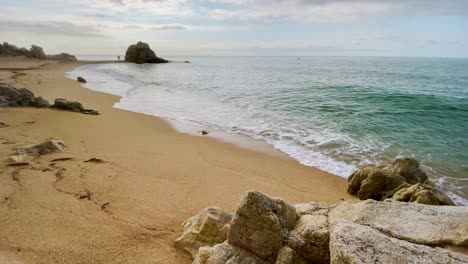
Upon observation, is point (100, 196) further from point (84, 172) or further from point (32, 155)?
point (32, 155)

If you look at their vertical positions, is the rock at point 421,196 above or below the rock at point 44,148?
below

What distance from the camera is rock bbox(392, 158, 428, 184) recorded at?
7.75 m

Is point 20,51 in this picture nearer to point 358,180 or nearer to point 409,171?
point 358,180

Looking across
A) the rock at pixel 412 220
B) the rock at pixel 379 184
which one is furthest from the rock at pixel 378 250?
the rock at pixel 379 184

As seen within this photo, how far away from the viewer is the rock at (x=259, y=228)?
3.61m

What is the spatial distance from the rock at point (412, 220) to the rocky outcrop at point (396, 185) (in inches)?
104

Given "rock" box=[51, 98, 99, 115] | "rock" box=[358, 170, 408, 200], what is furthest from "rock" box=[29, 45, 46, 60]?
"rock" box=[358, 170, 408, 200]

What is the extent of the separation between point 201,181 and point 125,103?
13456 mm

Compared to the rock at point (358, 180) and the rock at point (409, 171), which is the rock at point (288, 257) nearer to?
the rock at point (358, 180)

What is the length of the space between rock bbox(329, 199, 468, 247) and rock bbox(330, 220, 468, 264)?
0.24 metres

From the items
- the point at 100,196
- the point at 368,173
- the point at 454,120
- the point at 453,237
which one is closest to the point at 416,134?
the point at 454,120

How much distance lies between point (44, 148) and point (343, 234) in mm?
8281

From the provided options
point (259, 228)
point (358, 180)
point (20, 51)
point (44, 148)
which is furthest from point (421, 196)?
point (20, 51)

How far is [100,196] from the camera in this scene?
6473mm
